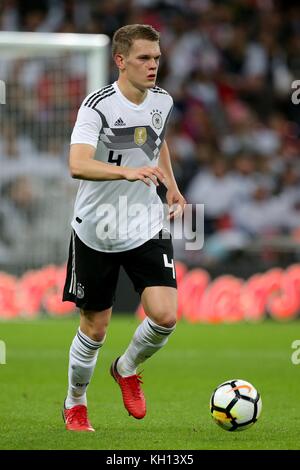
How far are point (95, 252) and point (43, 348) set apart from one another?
564cm

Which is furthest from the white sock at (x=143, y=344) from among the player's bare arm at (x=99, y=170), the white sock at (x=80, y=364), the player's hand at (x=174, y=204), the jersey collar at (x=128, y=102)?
the jersey collar at (x=128, y=102)

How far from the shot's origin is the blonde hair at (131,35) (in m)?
6.73

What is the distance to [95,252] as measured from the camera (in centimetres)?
684

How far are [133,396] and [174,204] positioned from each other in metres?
1.20

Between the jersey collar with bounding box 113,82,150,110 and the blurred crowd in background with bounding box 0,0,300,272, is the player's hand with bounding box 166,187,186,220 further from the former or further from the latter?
the blurred crowd in background with bounding box 0,0,300,272

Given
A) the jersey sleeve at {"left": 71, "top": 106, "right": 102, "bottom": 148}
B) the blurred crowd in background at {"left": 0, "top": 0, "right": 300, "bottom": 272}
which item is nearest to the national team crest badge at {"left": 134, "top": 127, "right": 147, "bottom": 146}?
the jersey sleeve at {"left": 71, "top": 106, "right": 102, "bottom": 148}

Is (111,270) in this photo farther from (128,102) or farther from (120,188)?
(128,102)

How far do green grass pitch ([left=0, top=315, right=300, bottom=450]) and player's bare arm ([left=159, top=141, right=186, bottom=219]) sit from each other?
1.32 m

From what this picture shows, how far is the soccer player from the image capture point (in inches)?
265

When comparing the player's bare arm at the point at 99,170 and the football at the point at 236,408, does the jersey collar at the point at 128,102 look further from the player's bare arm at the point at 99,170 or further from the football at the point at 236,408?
the football at the point at 236,408

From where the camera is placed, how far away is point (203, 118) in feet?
61.2

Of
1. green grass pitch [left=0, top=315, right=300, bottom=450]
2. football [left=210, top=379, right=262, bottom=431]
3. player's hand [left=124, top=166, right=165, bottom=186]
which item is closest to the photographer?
player's hand [left=124, top=166, right=165, bottom=186]

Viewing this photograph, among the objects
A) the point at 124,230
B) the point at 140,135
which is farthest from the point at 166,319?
the point at 140,135
